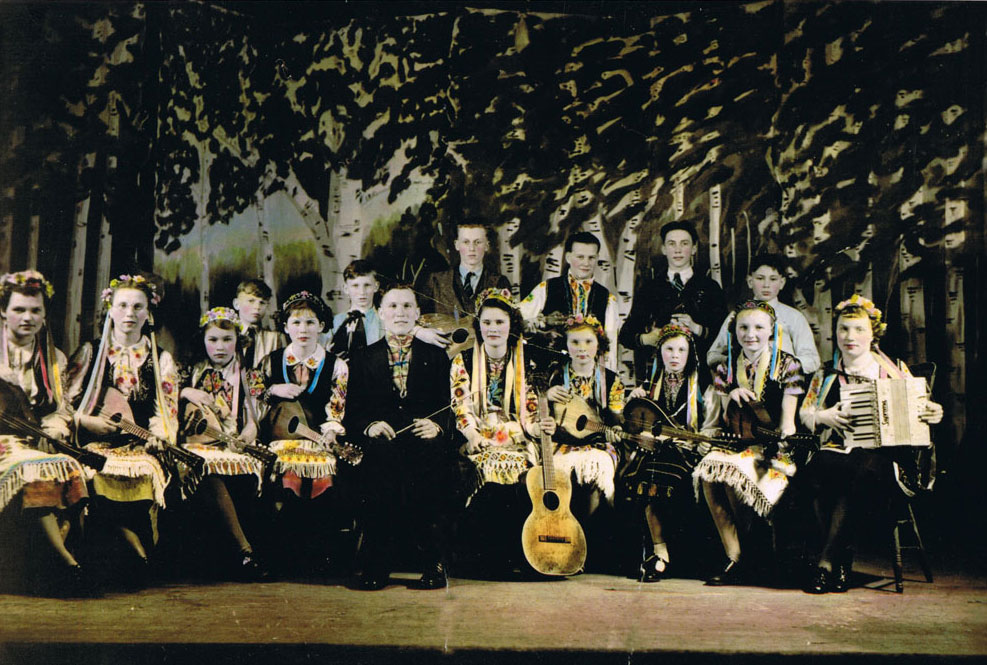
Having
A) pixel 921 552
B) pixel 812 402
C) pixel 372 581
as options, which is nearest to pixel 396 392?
pixel 372 581

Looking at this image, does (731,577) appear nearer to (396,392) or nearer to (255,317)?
(396,392)

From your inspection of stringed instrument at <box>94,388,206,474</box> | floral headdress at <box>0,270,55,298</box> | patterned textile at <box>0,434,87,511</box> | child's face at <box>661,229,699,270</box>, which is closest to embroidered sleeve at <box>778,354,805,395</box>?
child's face at <box>661,229,699,270</box>

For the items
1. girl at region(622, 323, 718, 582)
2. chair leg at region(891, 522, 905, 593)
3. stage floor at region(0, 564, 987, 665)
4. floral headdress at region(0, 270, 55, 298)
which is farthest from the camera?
floral headdress at region(0, 270, 55, 298)

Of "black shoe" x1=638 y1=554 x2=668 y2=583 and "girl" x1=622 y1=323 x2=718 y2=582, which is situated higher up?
"girl" x1=622 y1=323 x2=718 y2=582

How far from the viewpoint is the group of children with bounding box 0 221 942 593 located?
5.34 metres

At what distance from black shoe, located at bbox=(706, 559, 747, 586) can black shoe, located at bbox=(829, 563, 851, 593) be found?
1.58ft

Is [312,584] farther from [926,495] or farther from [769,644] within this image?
[926,495]

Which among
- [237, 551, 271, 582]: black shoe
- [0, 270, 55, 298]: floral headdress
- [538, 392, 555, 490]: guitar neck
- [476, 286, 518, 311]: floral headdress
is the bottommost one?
[237, 551, 271, 582]: black shoe

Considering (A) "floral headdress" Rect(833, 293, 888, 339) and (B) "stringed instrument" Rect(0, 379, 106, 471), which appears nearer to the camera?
(B) "stringed instrument" Rect(0, 379, 106, 471)

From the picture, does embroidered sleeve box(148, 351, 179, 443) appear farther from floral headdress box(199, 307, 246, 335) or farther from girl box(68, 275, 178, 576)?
floral headdress box(199, 307, 246, 335)

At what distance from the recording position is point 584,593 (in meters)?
5.18

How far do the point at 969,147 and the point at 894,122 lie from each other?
46cm

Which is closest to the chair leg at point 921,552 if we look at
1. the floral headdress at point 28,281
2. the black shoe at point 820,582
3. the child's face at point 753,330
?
the black shoe at point 820,582

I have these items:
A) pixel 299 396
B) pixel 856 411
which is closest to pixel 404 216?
pixel 299 396
